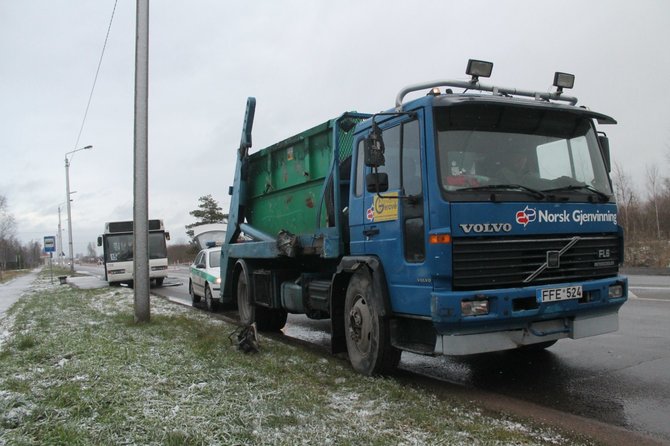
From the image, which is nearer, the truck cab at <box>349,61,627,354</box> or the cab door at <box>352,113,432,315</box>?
the truck cab at <box>349,61,627,354</box>

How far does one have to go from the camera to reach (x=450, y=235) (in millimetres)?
4832

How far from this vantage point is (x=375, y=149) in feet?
17.6

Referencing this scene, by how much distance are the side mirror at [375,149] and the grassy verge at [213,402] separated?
2.20 meters

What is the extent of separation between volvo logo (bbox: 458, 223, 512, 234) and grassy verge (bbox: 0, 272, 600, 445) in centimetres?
156

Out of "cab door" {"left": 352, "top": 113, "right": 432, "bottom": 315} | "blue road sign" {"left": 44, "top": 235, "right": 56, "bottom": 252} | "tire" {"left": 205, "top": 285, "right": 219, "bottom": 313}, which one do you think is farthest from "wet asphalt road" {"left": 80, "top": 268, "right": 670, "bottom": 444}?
"blue road sign" {"left": 44, "top": 235, "right": 56, "bottom": 252}

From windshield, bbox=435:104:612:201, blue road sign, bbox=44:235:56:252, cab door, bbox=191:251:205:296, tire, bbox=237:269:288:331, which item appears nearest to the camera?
windshield, bbox=435:104:612:201

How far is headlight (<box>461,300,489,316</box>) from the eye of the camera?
481 cm

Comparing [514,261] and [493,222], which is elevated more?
[493,222]

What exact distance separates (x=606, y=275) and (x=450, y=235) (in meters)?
1.99

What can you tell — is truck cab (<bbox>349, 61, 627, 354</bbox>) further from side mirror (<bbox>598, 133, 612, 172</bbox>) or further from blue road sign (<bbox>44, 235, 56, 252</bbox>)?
blue road sign (<bbox>44, 235, 56, 252</bbox>)

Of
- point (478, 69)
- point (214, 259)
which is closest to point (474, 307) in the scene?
point (478, 69)

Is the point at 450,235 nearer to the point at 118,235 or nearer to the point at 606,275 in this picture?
the point at 606,275

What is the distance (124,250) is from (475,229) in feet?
69.9

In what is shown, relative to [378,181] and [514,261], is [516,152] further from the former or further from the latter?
[378,181]
